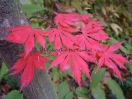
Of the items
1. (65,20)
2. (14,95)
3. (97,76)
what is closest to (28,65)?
(65,20)

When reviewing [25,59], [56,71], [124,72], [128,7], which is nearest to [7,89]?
[56,71]

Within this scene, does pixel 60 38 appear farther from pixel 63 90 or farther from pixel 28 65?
pixel 63 90

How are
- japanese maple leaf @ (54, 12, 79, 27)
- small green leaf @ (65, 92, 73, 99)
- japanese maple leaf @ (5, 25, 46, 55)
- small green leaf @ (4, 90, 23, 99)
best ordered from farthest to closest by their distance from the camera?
small green leaf @ (65, 92, 73, 99) → small green leaf @ (4, 90, 23, 99) → japanese maple leaf @ (54, 12, 79, 27) → japanese maple leaf @ (5, 25, 46, 55)

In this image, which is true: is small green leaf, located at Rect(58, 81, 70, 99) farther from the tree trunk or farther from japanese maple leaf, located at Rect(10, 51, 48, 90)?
japanese maple leaf, located at Rect(10, 51, 48, 90)

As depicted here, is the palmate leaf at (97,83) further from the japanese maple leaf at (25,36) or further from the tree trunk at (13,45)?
the japanese maple leaf at (25,36)

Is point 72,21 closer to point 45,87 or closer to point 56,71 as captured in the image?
point 45,87

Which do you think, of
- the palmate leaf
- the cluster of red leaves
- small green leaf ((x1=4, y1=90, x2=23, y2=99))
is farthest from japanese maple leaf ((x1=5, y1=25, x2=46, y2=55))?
the palmate leaf
